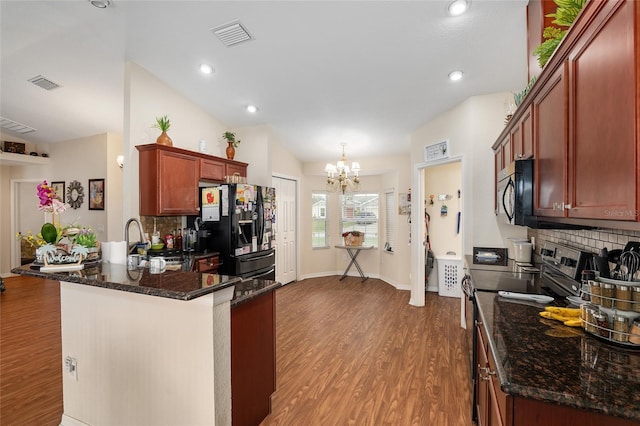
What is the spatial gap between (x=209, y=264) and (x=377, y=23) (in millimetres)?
3219

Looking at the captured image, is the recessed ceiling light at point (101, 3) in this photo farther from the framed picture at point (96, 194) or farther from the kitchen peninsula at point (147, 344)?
the framed picture at point (96, 194)

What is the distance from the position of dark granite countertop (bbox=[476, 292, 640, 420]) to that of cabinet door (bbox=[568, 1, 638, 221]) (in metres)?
0.49

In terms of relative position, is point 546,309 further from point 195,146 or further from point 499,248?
point 195,146

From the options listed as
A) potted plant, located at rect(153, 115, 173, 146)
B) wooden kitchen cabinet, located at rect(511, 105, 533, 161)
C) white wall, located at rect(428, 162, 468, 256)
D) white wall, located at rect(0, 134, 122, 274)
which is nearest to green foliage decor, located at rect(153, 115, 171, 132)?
potted plant, located at rect(153, 115, 173, 146)

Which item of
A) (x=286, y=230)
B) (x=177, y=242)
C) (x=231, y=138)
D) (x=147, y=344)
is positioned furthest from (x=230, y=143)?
(x=147, y=344)

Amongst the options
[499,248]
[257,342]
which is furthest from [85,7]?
[499,248]

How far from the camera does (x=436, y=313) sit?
14.0 ft

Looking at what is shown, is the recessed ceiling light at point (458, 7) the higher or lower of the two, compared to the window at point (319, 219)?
higher

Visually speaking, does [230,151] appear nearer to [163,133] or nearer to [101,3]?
[163,133]

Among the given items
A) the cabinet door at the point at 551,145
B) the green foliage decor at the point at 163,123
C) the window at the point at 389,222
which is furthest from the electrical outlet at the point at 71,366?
the window at the point at 389,222

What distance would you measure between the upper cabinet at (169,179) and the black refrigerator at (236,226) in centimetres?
23

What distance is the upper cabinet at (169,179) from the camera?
11.4 feet

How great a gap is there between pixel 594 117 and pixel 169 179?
3.79m

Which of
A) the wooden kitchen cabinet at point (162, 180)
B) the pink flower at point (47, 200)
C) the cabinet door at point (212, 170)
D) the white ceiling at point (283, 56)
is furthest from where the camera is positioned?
the cabinet door at point (212, 170)
